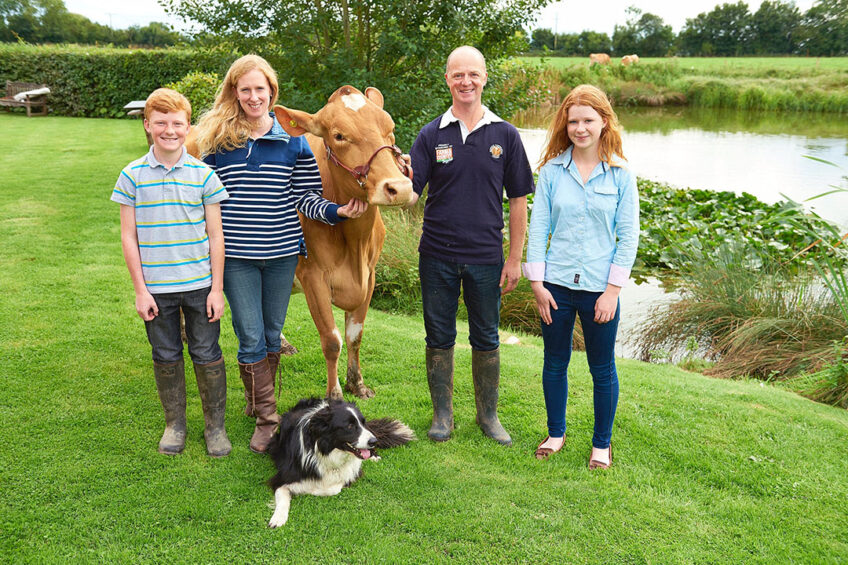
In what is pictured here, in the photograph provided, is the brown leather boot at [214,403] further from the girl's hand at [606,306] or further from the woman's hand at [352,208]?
the girl's hand at [606,306]

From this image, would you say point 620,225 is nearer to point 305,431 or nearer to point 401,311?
point 305,431

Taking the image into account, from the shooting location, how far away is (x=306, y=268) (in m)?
3.96

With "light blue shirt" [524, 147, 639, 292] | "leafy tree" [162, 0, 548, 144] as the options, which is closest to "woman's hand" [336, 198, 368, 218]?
"light blue shirt" [524, 147, 639, 292]

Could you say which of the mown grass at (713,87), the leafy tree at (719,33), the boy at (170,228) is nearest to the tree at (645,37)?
the leafy tree at (719,33)

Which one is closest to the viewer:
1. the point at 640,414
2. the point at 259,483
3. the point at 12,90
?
the point at 259,483

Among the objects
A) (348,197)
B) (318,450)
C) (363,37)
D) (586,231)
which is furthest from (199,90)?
(586,231)

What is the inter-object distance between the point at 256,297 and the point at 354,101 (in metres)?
1.24

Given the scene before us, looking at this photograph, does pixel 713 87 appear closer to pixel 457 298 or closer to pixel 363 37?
pixel 363 37

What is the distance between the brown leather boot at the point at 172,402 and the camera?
11.4ft

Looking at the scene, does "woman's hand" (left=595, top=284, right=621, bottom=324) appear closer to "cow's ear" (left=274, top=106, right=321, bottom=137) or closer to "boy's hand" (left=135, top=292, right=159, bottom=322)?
"cow's ear" (left=274, top=106, right=321, bottom=137)

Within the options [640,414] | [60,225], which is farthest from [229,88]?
[60,225]

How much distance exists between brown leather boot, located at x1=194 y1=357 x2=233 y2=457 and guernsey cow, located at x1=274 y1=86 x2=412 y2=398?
0.72 meters

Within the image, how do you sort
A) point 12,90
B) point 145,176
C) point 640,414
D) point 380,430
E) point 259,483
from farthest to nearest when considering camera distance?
1. point 12,90
2. point 640,414
3. point 380,430
4. point 259,483
5. point 145,176

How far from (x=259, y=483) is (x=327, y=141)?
6.34 feet
